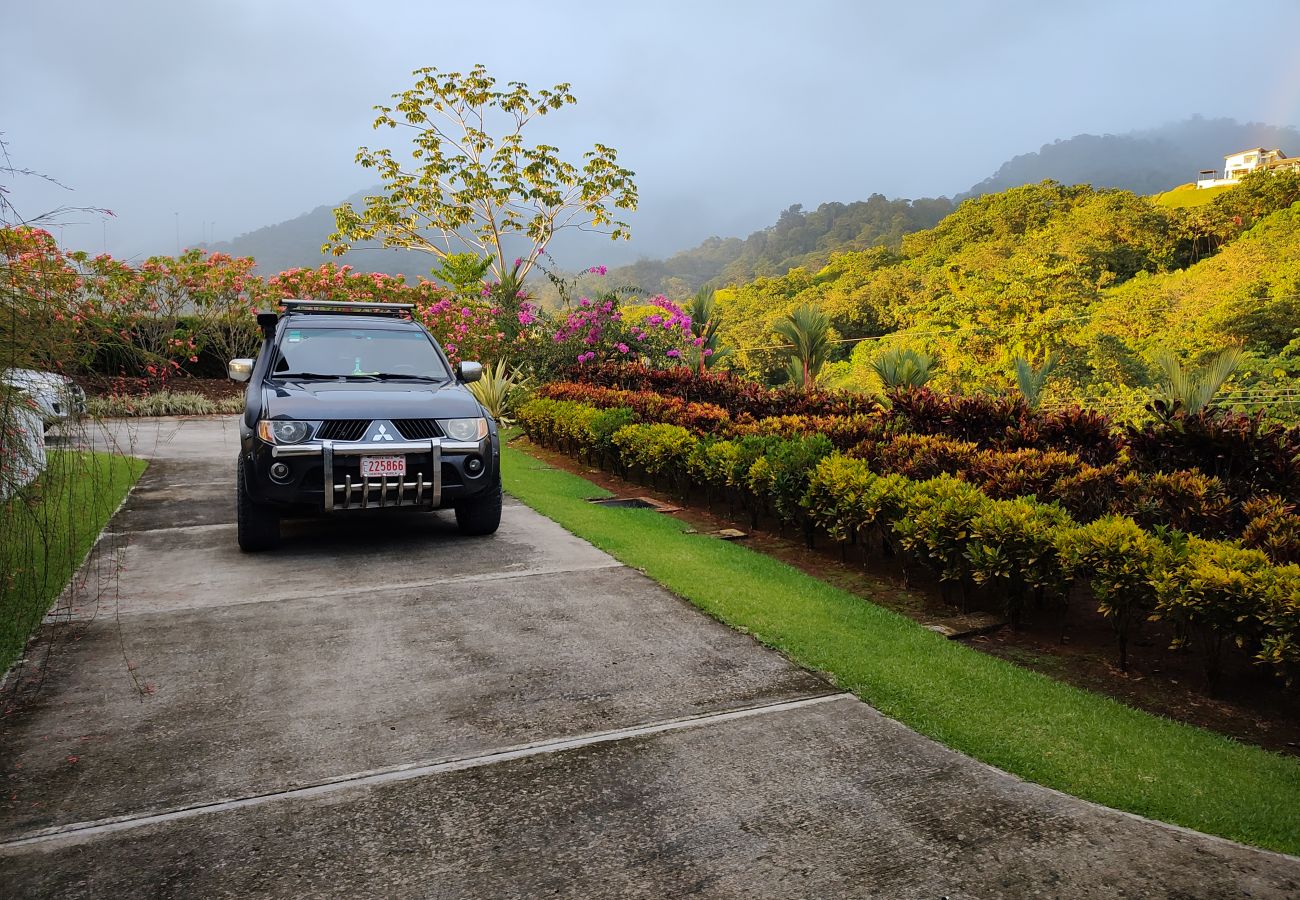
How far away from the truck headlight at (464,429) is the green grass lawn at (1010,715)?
5.11ft

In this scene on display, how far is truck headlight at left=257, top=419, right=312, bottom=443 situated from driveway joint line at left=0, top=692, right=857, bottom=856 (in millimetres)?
3256

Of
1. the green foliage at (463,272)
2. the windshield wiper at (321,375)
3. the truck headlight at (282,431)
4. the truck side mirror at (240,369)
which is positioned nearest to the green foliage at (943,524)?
the truck headlight at (282,431)

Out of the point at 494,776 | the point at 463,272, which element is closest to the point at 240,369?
the point at 494,776

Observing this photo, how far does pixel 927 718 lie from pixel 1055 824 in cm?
82

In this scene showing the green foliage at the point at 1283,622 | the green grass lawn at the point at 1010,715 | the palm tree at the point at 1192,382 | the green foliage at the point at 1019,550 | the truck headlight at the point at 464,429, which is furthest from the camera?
the palm tree at the point at 1192,382

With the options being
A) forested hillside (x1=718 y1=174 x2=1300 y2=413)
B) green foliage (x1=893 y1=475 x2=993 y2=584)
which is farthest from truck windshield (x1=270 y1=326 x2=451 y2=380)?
forested hillside (x1=718 y1=174 x2=1300 y2=413)

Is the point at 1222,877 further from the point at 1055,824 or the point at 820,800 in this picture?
the point at 820,800

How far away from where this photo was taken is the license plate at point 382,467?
5.85 metres

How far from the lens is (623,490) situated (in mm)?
9711

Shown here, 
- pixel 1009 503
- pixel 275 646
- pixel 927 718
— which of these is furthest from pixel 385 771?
pixel 1009 503

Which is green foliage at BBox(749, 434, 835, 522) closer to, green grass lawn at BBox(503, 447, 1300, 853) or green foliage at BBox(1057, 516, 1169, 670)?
green grass lawn at BBox(503, 447, 1300, 853)

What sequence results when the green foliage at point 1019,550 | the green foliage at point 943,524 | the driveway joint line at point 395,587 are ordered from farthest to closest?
the green foliage at point 943,524 → the driveway joint line at point 395,587 → the green foliage at point 1019,550

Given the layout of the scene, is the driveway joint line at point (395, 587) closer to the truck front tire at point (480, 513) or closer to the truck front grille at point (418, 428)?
the truck front tire at point (480, 513)

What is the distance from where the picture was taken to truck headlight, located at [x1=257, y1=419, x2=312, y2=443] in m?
5.80
